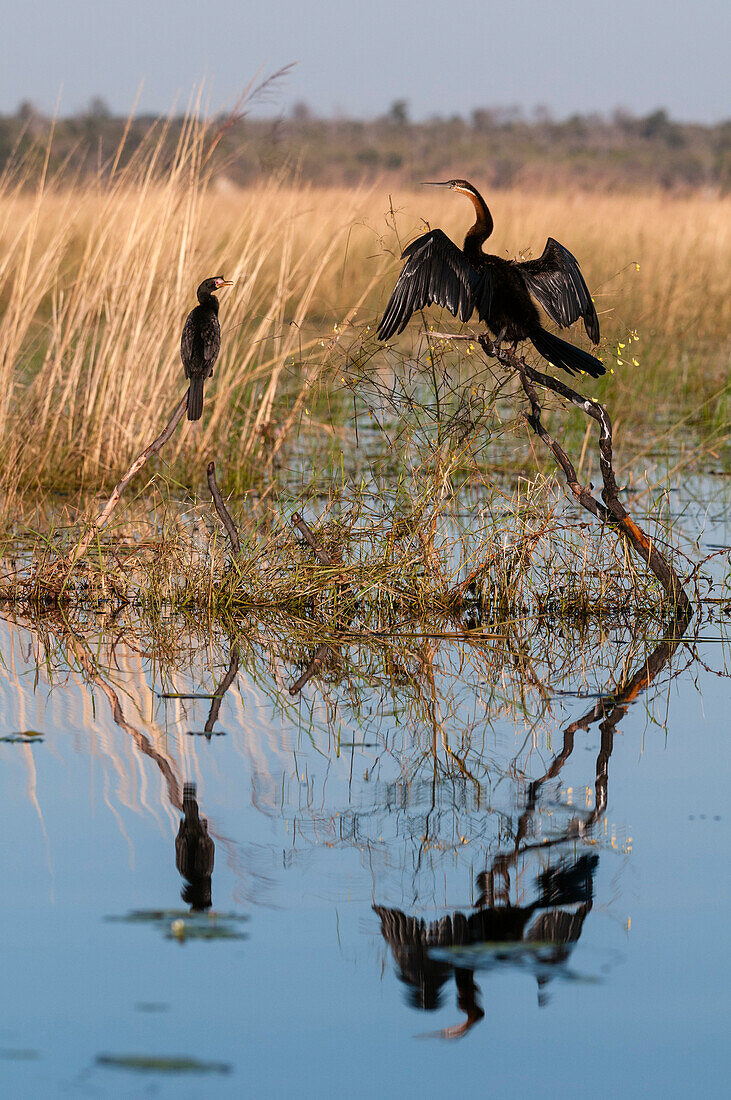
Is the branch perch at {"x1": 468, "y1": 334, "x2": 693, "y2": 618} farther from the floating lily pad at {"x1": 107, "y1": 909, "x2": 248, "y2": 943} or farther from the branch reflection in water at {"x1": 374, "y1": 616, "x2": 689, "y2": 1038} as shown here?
the floating lily pad at {"x1": 107, "y1": 909, "x2": 248, "y2": 943}

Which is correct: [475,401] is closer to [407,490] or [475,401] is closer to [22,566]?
[407,490]

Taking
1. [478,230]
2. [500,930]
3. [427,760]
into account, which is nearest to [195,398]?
[478,230]

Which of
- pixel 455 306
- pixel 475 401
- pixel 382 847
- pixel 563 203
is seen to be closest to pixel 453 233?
pixel 563 203

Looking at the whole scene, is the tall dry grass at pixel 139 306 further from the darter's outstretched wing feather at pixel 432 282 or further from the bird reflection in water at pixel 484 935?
the bird reflection in water at pixel 484 935

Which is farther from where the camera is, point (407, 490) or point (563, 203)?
point (563, 203)

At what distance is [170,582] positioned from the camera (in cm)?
488

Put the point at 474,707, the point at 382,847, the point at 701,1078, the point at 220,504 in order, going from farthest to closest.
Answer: the point at 220,504 → the point at 474,707 → the point at 382,847 → the point at 701,1078

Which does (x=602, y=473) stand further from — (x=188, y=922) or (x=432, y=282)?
(x=188, y=922)

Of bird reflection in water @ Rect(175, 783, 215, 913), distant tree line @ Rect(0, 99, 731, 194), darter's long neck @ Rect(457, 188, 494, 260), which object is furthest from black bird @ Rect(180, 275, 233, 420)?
distant tree line @ Rect(0, 99, 731, 194)

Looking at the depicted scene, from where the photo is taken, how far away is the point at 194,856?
2.76 metres

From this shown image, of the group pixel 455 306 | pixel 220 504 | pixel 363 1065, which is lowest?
pixel 363 1065

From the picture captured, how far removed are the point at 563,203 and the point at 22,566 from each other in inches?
561

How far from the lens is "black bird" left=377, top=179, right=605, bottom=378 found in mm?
4062

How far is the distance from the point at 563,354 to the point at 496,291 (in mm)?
286
